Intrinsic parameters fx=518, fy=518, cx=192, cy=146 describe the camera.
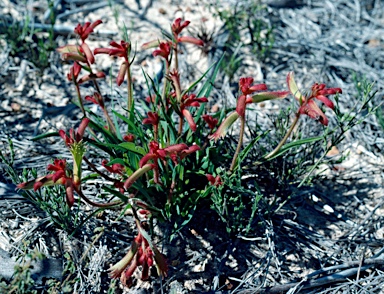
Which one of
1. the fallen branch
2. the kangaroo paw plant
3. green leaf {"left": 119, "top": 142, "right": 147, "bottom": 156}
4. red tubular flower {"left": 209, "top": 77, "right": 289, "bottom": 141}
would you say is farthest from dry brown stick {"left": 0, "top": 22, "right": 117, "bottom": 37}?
red tubular flower {"left": 209, "top": 77, "right": 289, "bottom": 141}

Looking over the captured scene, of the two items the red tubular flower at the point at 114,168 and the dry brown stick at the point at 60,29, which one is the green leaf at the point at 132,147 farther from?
the dry brown stick at the point at 60,29

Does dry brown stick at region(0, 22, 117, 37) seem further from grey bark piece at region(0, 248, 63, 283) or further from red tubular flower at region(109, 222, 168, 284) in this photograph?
red tubular flower at region(109, 222, 168, 284)

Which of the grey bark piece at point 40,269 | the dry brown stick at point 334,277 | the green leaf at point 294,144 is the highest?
the green leaf at point 294,144

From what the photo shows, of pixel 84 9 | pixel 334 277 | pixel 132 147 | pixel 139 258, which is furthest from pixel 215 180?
pixel 84 9

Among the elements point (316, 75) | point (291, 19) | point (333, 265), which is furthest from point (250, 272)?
point (291, 19)

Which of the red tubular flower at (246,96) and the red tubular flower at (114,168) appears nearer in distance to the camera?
the red tubular flower at (246,96)

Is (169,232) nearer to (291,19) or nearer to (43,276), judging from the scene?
(43,276)

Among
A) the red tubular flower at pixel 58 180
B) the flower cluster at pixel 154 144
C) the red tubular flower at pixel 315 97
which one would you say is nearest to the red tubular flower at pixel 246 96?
the flower cluster at pixel 154 144

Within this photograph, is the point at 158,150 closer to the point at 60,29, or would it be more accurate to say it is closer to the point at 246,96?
the point at 246,96
